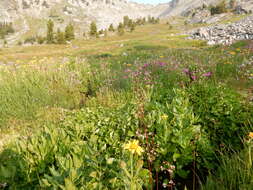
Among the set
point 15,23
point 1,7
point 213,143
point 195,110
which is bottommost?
point 213,143

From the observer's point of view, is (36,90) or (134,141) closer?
(134,141)

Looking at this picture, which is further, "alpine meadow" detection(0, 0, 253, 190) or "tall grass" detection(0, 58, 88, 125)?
"tall grass" detection(0, 58, 88, 125)

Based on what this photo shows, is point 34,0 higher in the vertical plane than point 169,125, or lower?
higher

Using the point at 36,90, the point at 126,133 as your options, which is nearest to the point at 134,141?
the point at 126,133

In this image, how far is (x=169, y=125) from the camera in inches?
98.6

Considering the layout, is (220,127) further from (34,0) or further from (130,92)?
(34,0)

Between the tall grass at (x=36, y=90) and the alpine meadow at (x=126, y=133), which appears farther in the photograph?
the tall grass at (x=36, y=90)

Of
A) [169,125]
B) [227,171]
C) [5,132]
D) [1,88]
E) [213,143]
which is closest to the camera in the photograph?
[227,171]

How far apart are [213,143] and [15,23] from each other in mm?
210153

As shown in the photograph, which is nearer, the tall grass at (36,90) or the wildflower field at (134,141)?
the wildflower field at (134,141)

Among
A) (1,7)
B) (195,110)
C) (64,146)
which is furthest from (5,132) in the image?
(1,7)

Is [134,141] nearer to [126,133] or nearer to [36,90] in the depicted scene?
[126,133]

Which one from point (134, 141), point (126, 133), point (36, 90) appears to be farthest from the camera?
point (36, 90)

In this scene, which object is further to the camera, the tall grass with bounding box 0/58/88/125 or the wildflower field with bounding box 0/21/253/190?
the tall grass with bounding box 0/58/88/125
